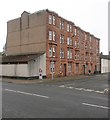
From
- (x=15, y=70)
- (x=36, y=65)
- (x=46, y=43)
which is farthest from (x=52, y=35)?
(x=15, y=70)

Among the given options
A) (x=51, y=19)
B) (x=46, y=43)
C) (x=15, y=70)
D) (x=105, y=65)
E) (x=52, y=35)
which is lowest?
(x=15, y=70)

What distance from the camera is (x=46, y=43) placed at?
4512 cm

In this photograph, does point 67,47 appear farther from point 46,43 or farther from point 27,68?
point 27,68

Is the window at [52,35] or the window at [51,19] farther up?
the window at [51,19]

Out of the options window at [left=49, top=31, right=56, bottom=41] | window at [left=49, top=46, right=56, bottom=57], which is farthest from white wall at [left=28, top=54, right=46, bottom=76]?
window at [left=49, top=31, right=56, bottom=41]

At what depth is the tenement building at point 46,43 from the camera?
4511 cm

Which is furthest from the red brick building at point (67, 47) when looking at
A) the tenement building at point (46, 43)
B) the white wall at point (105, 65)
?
the white wall at point (105, 65)

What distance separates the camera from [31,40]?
48156 mm

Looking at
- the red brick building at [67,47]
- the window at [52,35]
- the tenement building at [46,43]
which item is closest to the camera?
the tenement building at [46,43]

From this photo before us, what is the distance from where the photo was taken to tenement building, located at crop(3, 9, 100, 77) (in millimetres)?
45106

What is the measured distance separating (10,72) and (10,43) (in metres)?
10.7

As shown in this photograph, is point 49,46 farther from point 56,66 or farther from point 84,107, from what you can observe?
point 84,107

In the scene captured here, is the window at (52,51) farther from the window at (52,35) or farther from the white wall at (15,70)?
the white wall at (15,70)

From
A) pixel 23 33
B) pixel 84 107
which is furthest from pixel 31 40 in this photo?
pixel 84 107
